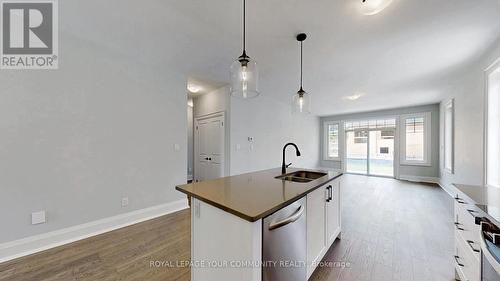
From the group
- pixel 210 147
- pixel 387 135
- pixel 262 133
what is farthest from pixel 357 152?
pixel 210 147

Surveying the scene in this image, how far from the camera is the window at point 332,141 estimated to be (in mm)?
8047

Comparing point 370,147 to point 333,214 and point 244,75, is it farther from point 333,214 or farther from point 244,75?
point 244,75

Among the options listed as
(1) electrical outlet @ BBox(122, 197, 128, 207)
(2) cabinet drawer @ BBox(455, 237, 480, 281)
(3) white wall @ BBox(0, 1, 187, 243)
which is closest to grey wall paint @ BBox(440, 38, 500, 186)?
(2) cabinet drawer @ BBox(455, 237, 480, 281)

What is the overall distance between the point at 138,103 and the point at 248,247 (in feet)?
9.49

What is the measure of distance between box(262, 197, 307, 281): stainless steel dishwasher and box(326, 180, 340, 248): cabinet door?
0.61 metres

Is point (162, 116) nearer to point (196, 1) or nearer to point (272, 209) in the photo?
point (196, 1)

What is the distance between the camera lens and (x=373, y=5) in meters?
1.70

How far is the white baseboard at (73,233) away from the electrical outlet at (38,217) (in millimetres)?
156

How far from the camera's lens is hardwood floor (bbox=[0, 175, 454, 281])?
1.70m

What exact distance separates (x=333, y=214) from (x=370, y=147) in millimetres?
6376

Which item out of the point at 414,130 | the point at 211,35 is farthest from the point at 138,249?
the point at 414,130

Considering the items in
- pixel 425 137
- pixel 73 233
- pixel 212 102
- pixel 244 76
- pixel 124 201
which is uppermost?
pixel 212 102

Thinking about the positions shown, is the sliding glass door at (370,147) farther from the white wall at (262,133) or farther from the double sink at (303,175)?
the double sink at (303,175)

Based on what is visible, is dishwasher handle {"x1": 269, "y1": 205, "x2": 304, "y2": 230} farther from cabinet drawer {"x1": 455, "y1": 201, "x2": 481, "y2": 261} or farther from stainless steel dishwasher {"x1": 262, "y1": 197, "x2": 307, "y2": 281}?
cabinet drawer {"x1": 455, "y1": 201, "x2": 481, "y2": 261}
